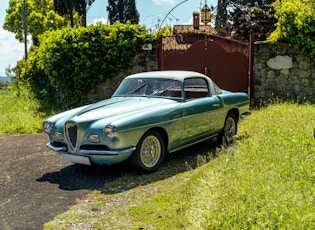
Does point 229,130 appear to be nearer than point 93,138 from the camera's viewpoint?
No

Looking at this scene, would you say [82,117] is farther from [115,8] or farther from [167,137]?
[115,8]

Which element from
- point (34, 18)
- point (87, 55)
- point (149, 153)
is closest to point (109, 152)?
point (149, 153)

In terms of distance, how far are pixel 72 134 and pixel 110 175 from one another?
2.61 ft

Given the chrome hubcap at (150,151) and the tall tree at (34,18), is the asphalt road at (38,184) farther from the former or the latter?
the tall tree at (34,18)

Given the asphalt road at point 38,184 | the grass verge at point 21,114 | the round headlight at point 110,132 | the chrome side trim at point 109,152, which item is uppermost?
the round headlight at point 110,132

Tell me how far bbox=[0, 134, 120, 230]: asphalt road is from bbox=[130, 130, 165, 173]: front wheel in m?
0.42

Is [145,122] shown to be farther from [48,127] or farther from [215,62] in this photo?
[215,62]

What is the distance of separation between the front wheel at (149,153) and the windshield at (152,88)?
89 centimetres

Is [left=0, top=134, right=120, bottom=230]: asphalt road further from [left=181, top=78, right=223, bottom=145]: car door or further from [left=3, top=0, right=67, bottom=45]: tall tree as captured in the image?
[left=3, top=0, right=67, bottom=45]: tall tree

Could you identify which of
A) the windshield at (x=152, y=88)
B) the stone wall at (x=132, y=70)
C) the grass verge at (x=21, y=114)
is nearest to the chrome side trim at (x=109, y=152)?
the windshield at (x=152, y=88)

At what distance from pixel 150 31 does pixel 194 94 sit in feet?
17.5

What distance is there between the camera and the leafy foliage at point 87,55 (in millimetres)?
10766

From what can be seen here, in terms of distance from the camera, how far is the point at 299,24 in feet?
33.9

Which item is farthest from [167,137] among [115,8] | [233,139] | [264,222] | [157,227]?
[115,8]
